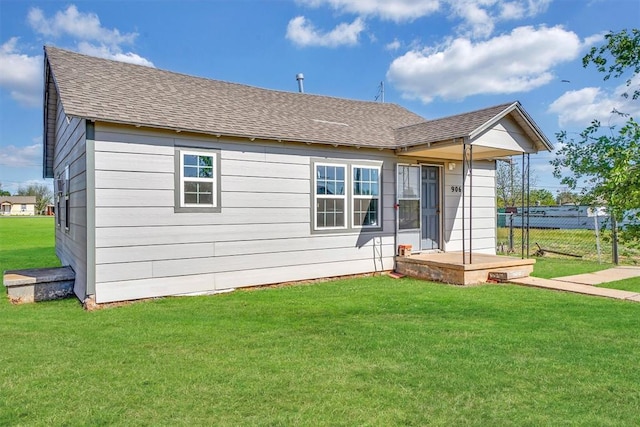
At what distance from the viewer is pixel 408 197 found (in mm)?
9164

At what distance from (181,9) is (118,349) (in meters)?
9.19

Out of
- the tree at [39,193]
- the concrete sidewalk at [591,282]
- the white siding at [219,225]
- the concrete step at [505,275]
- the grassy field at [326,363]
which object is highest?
the tree at [39,193]

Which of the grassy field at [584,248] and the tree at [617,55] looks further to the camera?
the grassy field at [584,248]

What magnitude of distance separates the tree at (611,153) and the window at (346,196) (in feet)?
13.9

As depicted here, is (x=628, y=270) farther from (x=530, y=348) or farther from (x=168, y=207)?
(x=168, y=207)

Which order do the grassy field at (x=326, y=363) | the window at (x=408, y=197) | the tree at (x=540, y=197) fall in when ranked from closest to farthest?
the grassy field at (x=326, y=363)
the window at (x=408, y=197)
the tree at (x=540, y=197)

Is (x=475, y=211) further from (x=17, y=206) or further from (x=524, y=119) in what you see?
(x=17, y=206)

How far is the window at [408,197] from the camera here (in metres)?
9.07

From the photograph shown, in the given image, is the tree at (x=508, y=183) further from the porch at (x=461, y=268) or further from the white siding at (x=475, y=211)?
A: the porch at (x=461, y=268)

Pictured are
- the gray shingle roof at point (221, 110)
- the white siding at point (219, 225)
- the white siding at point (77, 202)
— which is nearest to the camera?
the white siding at point (219, 225)

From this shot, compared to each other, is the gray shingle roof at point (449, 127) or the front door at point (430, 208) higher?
the gray shingle roof at point (449, 127)

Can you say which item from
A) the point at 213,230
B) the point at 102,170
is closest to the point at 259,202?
the point at 213,230

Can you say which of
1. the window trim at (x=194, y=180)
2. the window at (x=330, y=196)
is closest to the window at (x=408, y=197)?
the window at (x=330, y=196)

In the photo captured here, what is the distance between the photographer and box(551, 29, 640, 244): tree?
283 centimetres
